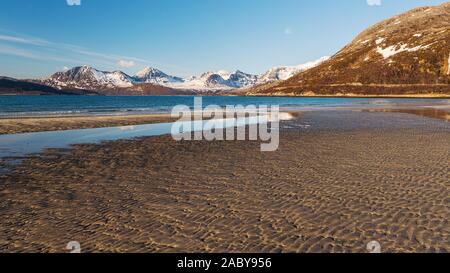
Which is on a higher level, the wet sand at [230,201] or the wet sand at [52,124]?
the wet sand at [52,124]

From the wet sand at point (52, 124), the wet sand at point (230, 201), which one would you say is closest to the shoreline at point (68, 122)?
the wet sand at point (52, 124)

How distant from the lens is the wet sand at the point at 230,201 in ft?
31.3

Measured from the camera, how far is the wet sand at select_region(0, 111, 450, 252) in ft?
31.3

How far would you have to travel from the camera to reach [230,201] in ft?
43.0

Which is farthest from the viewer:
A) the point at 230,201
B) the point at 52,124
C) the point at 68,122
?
the point at 68,122

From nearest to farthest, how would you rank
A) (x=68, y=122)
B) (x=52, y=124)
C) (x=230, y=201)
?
(x=230, y=201) < (x=52, y=124) < (x=68, y=122)

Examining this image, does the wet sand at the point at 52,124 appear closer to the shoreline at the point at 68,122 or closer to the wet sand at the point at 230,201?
the shoreline at the point at 68,122

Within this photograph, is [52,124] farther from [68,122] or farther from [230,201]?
[230,201]

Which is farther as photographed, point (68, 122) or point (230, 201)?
point (68, 122)

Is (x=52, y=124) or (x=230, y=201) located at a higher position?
(x=52, y=124)

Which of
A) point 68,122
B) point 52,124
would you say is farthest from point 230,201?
point 68,122

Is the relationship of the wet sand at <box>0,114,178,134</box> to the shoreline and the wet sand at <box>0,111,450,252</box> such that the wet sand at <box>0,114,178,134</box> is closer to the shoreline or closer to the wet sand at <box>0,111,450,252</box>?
the shoreline

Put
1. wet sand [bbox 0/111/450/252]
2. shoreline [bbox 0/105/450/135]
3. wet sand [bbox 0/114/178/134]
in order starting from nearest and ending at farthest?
wet sand [bbox 0/111/450/252] → wet sand [bbox 0/114/178/134] → shoreline [bbox 0/105/450/135]

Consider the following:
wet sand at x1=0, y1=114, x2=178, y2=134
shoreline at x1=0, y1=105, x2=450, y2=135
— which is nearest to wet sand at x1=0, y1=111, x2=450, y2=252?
wet sand at x1=0, y1=114, x2=178, y2=134
